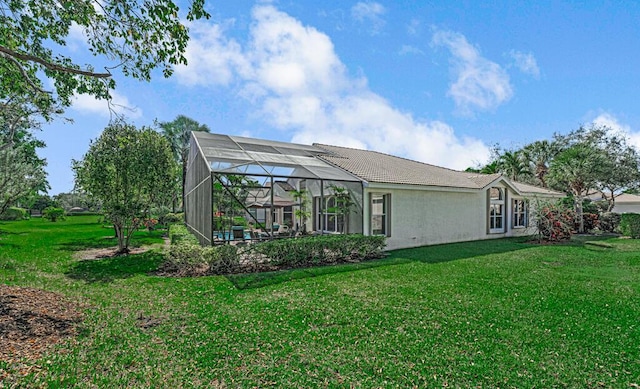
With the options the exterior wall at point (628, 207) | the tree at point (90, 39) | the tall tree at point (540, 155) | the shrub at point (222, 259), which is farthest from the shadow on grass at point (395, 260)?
the exterior wall at point (628, 207)

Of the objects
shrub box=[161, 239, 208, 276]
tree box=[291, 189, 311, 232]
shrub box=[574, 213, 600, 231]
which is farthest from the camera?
shrub box=[574, 213, 600, 231]

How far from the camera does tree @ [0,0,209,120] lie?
19.0 ft

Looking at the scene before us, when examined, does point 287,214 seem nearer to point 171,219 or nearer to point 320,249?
point 320,249

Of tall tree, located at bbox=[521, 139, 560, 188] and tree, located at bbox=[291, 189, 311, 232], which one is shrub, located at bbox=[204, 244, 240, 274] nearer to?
tree, located at bbox=[291, 189, 311, 232]

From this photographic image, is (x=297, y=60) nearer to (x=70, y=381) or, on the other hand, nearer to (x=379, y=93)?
(x=379, y=93)

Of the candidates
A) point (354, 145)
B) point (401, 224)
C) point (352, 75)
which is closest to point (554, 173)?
point (354, 145)

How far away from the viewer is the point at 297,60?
35.1 ft

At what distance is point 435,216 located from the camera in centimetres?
1526

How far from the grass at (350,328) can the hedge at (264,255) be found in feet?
2.82

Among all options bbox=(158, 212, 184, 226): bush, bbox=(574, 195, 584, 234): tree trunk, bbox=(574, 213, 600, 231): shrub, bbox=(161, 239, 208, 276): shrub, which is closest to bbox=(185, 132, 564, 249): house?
bbox=(161, 239, 208, 276): shrub

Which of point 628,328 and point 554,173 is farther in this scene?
point 554,173

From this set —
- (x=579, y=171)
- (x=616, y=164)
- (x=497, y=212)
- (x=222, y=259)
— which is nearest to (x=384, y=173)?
(x=222, y=259)

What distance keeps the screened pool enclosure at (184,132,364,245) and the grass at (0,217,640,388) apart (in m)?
3.39

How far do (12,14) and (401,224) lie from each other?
43.1 ft
